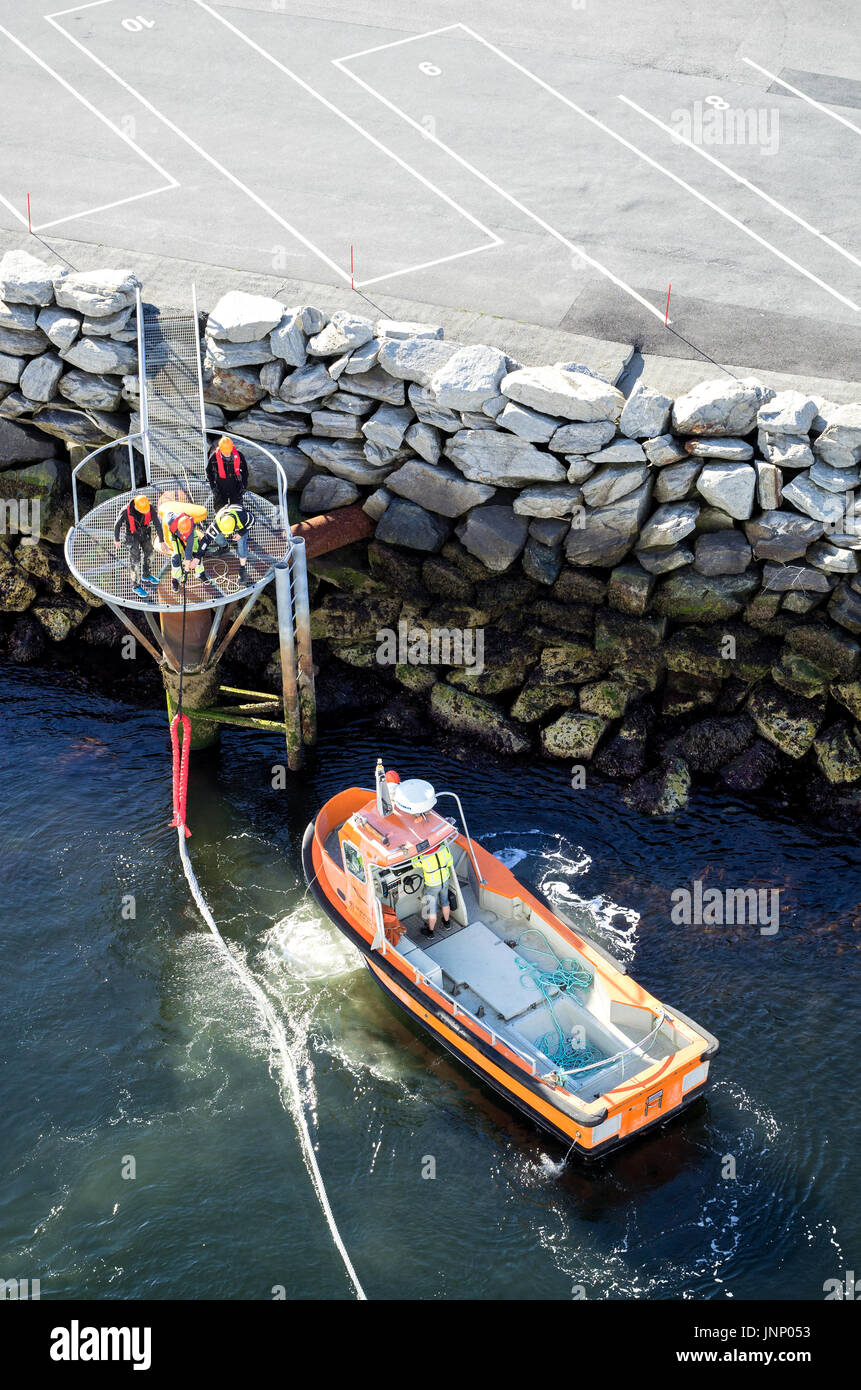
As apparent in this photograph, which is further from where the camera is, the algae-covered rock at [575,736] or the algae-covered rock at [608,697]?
the algae-covered rock at [608,697]

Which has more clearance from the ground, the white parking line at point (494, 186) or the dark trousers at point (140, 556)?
the white parking line at point (494, 186)

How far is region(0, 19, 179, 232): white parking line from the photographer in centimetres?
3294

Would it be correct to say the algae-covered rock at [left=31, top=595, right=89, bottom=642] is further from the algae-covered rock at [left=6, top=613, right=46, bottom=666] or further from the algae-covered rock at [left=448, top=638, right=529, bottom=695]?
the algae-covered rock at [left=448, top=638, right=529, bottom=695]

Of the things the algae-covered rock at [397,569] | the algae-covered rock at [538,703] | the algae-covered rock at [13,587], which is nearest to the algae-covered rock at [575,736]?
the algae-covered rock at [538,703]

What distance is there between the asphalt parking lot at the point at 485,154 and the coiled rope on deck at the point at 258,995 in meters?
10.5

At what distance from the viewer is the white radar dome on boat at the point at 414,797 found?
2397 centimetres

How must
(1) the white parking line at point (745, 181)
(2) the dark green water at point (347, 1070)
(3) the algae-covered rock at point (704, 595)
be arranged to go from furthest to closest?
(1) the white parking line at point (745, 181), (3) the algae-covered rock at point (704, 595), (2) the dark green water at point (347, 1070)

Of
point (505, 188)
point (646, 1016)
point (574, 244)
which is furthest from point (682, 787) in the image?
point (505, 188)

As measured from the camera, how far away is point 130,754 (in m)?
Result: 28.7

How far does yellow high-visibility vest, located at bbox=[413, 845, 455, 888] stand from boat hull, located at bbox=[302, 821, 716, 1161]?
1377mm

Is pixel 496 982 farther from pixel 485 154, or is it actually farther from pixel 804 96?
pixel 804 96

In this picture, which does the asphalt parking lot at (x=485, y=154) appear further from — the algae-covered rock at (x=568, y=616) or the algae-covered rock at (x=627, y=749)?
→ the algae-covered rock at (x=627, y=749)
